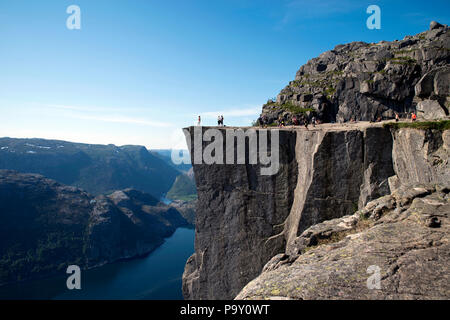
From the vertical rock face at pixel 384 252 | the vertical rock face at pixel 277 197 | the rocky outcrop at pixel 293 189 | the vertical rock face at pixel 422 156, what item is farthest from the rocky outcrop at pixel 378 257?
the vertical rock face at pixel 277 197

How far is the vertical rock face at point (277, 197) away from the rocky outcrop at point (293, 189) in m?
0.09

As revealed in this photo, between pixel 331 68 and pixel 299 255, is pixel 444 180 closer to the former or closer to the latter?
pixel 299 255

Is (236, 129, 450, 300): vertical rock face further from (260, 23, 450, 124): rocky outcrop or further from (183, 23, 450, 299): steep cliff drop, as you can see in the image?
(260, 23, 450, 124): rocky outcrop

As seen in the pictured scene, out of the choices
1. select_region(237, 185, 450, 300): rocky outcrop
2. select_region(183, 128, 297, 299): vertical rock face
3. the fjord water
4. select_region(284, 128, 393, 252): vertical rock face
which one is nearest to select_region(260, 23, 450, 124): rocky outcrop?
select_region(284, 128, 393, 252): vertical rock face

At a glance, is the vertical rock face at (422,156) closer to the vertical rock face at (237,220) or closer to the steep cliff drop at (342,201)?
the steep cliff drop at (342,201)

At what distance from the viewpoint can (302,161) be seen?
30.5 metres

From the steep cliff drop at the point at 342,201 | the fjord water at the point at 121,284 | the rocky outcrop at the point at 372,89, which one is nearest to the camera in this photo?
the steep cliff drop at the point at 342,201

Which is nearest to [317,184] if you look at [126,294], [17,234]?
[126,294]

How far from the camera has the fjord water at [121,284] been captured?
129 metres

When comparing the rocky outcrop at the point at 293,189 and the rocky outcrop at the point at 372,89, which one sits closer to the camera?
the rocky outcrop at the point at 293,189

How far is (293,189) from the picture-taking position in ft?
104

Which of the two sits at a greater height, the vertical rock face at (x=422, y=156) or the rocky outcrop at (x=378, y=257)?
the vertical rock face at (x=422, y=156)

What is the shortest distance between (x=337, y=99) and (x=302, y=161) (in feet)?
71.3

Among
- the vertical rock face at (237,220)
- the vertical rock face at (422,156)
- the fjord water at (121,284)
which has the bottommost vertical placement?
the fjord water at (121,284)
